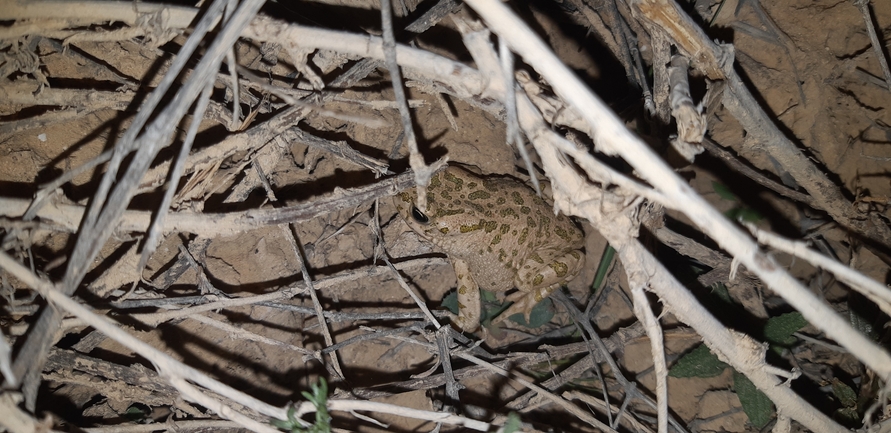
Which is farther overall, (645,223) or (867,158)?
(867,158)

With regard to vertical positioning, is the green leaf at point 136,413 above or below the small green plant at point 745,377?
above

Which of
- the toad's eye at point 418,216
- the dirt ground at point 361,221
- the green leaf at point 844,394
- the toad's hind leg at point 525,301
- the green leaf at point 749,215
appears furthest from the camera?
the toad's hind leg at point 525,301

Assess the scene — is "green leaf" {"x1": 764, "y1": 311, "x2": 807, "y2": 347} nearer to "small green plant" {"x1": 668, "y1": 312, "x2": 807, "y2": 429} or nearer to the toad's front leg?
"small green plant" {"x1": 668, "y1": 312, "x2": 807, "y2": 429}

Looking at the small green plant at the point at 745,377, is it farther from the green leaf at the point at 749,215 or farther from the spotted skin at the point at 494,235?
the spotted skin at the point at 494,235

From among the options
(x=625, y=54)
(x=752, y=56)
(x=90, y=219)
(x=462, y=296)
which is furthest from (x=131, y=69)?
(x=752, y=56)

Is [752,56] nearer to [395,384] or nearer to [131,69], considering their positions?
[395,384]

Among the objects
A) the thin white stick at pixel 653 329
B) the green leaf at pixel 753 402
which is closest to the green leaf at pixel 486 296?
the green leaf at pixel 753 402
